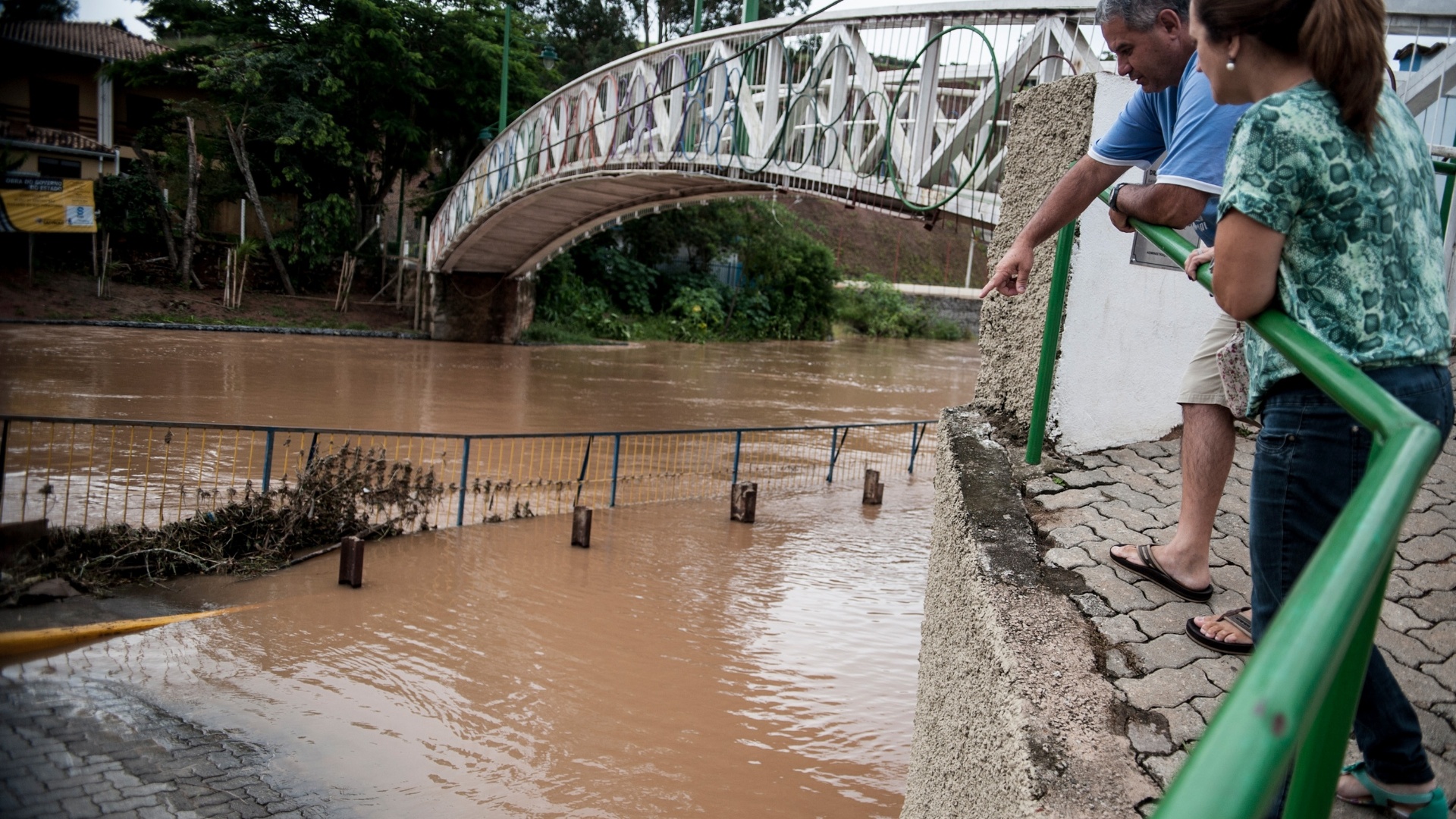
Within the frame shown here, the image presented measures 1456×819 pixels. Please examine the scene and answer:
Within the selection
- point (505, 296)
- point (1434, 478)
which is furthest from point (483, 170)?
point (1434, 478)

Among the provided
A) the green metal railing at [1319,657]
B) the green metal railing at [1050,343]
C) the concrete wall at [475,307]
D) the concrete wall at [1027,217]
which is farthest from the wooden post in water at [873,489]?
the concrete wall at [475,307]

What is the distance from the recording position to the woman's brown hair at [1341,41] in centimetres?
172

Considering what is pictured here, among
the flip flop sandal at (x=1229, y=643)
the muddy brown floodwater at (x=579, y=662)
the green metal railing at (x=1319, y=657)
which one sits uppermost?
the green metal railing at (x=1319, y=657)

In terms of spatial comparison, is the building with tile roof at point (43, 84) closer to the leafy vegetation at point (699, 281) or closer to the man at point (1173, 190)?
the man at point (1173, 190)

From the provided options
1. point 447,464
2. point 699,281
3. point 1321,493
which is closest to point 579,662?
point 1321,493

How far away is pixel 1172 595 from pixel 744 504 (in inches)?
285

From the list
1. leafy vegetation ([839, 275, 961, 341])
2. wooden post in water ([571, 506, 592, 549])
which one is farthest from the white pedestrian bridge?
leafy vegetation ([839, 275, 961, 341])

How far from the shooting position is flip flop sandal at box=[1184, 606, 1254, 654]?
8.56ft

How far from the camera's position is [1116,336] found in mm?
4125

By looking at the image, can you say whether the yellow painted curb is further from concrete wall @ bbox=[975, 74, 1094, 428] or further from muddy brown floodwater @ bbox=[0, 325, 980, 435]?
muddy brown floodwater @ bbox=[0, 325, 980, 435]

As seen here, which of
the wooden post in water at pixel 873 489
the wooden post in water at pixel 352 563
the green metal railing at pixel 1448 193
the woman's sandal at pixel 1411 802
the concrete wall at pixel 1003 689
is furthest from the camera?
the wooden post in water at pixel 873 489

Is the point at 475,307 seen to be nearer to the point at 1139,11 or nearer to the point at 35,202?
the point at 1139,11

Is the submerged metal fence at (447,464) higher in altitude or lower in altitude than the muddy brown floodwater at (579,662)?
higher

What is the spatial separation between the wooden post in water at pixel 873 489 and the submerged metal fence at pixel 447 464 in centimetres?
73
